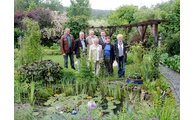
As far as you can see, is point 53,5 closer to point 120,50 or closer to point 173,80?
point 120,50

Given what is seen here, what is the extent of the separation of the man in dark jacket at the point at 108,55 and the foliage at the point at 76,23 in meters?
1.48

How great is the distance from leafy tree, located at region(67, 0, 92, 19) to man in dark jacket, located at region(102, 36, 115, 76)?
1083mm

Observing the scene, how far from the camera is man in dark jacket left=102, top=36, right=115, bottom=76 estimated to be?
5910 millimetres

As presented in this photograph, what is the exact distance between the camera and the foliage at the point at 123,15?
5.96 meters

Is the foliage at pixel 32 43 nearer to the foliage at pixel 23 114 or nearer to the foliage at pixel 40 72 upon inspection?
the foliage at pixel 40 72

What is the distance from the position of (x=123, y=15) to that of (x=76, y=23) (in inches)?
58.9

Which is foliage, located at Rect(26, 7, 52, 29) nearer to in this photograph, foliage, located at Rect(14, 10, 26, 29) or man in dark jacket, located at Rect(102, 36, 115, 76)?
foliage, located at Rect(14, 10, 26, 29)

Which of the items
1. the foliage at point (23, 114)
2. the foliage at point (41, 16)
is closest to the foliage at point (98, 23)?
the foliage at point (41, 16)

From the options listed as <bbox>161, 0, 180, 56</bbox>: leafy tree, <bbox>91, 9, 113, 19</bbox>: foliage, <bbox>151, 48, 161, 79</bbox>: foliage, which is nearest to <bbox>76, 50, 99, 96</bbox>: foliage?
<bbox>151, 48, 161, 79</bbox>: foliage

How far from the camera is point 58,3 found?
22.0ft
